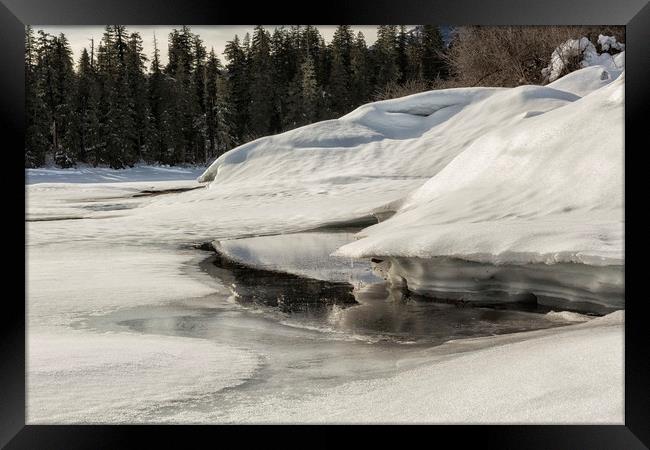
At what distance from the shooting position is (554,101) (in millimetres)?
12727

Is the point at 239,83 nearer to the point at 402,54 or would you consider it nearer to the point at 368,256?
the point at 402,54

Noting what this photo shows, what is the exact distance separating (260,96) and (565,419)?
91.4 ft

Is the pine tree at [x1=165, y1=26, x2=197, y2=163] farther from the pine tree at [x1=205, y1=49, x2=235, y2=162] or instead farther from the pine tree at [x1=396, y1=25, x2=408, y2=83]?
the pine tree at [x1=396, y1=25, x2=408, y2=83]

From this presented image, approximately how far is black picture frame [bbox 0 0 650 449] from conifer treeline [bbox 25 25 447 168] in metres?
18.5

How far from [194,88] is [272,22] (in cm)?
2498

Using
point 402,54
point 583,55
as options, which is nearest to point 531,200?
point 583,55

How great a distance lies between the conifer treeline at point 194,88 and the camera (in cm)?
2288

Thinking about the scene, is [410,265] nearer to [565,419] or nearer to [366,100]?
[565,419]

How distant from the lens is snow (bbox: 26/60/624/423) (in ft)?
8.34

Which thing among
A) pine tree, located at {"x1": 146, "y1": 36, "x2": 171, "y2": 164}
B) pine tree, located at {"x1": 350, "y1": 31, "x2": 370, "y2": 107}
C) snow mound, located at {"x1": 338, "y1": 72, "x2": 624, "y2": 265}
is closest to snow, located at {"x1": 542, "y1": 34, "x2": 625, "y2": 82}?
snow mound, located at {"x1": 338, "y1": 72, "x2": 624, "y2": 265}

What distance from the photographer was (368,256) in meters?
5.03

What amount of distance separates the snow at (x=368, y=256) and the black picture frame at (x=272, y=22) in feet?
0.37

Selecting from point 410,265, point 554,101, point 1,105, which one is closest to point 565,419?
point 1,105

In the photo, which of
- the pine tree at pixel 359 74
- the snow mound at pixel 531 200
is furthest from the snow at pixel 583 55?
the pine tree at pixel 359 74
